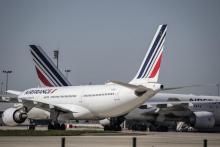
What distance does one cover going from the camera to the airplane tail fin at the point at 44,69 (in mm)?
52594

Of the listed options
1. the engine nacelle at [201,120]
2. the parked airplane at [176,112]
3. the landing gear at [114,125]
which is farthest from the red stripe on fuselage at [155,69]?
the engine nacelle at [201,120]

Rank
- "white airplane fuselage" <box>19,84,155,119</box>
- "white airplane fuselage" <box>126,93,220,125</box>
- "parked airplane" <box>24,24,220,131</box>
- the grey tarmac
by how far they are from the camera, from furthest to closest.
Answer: "white airplane fuselage" <box>126,93,220,125</box> → "parked airplane" <box>24,24,220,131</box> → "white airplane fuselage" <box>19,84,155,119</box> → the grey tarmac

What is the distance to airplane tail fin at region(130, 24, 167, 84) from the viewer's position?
3928cm

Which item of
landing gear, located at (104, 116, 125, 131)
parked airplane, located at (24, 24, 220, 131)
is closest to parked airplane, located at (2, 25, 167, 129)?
landing gear, located at (104, 116, 125, 131)

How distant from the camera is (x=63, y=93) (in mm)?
44969

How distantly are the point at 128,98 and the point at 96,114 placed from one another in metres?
4.23

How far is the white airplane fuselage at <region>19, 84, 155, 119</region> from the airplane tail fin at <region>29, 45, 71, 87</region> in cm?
585

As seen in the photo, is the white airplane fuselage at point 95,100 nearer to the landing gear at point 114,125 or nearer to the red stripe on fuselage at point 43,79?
the landing gear at point 114,125

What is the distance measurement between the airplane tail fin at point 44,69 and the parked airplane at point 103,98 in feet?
22.6

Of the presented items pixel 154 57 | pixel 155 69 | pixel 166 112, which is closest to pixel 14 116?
pixel 155 69

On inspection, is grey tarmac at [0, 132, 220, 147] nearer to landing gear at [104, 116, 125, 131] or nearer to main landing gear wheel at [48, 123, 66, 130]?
main landing gear wheel at [48, 123, 66, 130]

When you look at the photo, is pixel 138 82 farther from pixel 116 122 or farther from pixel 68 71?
pixel 68 71

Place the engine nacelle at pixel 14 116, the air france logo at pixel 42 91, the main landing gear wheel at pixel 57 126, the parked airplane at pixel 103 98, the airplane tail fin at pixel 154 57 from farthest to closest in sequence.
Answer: the air france logo at pixel 42 91 → the main landing gear wheel at pixel 57 126 → the engine nacelle at pixel 14 116 → the airplane tail fin at pixel 154 57 → the parked airplane at pixel 103 98

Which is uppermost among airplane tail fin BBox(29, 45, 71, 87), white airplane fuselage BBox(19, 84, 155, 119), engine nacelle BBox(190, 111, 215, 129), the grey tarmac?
airplane tail fin BBox(29, 45, 71, 87)
